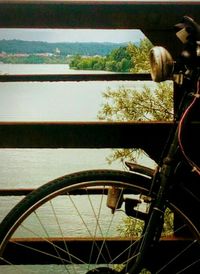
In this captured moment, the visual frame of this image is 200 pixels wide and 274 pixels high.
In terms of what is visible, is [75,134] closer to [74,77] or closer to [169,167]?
[74,77]

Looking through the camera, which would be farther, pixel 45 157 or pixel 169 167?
pixel 45 157

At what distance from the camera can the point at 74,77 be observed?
2244mm

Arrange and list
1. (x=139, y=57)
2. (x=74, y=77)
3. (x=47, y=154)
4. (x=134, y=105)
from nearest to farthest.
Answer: (x=74, y=77)
(x=139, y=57)
(x=134, y=105)
(x=47, y=154)

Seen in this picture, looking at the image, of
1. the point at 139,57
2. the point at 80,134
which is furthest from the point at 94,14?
the point at 139,57

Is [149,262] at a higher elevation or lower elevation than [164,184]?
lower

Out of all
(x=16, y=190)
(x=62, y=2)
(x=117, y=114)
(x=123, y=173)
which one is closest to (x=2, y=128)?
(x=16, y=190)

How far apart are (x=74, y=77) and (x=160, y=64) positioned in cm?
97

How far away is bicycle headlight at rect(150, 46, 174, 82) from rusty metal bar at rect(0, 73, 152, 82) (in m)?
0.82

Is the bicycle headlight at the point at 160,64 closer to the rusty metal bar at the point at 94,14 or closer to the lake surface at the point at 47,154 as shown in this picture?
the rusty metal bar at the point at 94,14

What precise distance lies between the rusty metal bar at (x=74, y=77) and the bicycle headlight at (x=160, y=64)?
0.82m

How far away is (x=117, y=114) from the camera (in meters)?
21.5

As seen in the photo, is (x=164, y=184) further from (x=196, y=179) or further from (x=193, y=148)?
(x=193, y=148)

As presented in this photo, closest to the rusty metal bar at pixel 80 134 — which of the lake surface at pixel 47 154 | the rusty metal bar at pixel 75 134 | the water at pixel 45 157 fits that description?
the rusty metal bar at pixel 75 134

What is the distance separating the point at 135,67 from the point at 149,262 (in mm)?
20144
